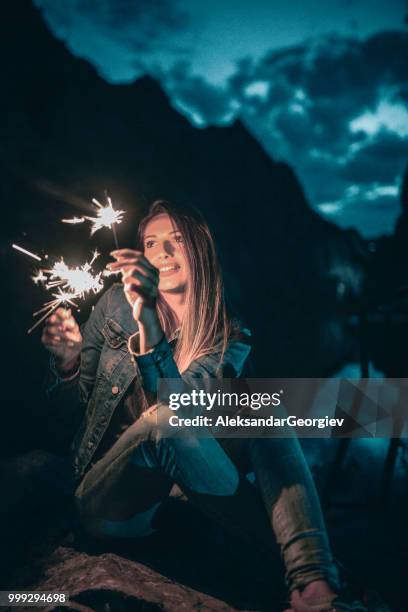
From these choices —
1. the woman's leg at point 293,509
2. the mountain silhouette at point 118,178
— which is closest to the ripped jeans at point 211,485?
the woman's leg at point 293,509

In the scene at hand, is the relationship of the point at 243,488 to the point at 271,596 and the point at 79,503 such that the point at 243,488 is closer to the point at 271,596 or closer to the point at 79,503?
the point at 271,596

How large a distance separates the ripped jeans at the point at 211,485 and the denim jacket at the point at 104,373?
41 centimetres

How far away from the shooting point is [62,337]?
2559 mm

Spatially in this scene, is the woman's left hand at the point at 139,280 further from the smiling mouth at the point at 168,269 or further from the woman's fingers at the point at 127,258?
the smiling mouth at the point at 168,269

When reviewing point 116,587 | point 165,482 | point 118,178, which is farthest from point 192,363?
point 118,178

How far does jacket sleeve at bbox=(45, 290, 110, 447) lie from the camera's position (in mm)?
2551

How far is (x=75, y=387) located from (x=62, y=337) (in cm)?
39

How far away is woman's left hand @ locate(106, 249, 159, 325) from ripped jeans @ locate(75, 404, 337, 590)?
0.53 metres

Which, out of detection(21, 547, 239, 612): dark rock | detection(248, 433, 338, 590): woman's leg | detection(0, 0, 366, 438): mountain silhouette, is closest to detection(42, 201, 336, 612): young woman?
detection(248, 433, 338, 590): woman's leg

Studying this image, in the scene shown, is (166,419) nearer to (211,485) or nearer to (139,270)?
(211,485)

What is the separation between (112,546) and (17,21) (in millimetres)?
4549

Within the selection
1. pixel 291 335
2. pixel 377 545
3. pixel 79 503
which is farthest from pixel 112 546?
pixel 291 335

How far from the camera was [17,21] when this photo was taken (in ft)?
10.9

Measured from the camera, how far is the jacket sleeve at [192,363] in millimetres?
1875
